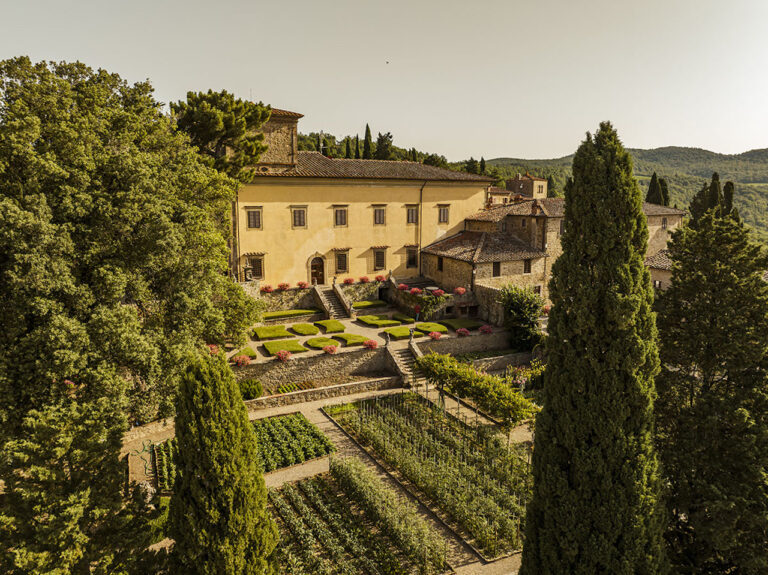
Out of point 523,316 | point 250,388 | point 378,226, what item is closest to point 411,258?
point 378,226

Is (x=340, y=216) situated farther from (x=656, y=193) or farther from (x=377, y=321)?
(x=656, y=193)

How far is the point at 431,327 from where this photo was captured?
98.0 ft

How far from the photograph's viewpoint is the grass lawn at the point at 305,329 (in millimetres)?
28778

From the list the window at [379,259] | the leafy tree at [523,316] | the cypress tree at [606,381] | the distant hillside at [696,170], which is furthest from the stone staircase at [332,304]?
the distant hillside at [696,170]

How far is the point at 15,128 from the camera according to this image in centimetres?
1299

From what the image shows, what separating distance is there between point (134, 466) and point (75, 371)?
697cm

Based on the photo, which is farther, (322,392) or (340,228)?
(340,228)

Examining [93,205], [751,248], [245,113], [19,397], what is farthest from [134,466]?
[751,248]

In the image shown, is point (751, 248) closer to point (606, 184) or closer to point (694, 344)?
point (694, 344)

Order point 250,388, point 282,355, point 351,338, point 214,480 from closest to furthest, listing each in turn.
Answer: point 214,480
point 250,388
point 282,355
point 351,338

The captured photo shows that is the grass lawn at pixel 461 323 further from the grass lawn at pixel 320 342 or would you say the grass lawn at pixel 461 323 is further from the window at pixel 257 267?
the window at pixel 257 267

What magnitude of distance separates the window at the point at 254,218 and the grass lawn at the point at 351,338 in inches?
381

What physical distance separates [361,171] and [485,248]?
10878mm

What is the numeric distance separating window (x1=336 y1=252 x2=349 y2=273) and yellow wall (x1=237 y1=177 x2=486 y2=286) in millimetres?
368
